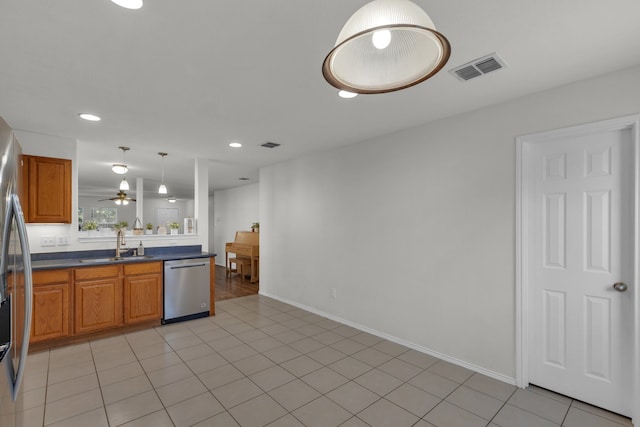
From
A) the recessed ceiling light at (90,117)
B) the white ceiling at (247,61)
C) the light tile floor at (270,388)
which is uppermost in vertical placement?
the white ceiling at (247,61)

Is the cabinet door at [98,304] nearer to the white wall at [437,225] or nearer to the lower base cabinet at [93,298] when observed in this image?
the lower base cabinet at [93,298]

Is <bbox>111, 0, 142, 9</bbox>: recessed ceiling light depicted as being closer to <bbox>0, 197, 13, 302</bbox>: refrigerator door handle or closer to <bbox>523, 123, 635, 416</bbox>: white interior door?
<bbox>0, 197, 13, 302</bbox>: refrigerator door handle

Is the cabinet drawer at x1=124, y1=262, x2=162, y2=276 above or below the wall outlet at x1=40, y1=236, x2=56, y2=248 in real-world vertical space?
below

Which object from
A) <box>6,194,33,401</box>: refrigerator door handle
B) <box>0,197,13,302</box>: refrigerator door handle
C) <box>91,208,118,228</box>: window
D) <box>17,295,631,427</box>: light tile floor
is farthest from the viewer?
<box>91,208,118,228</box>: window

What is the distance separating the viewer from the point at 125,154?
4914mm

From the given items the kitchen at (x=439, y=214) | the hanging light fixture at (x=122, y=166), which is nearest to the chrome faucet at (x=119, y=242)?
the hanging light fixture at (x=122, y=166)

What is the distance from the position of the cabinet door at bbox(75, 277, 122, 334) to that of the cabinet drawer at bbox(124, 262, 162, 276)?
15cm

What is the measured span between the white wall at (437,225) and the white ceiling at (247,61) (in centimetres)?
23

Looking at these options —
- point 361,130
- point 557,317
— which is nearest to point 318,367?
point 557,317

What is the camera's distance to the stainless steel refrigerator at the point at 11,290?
46.1 inches

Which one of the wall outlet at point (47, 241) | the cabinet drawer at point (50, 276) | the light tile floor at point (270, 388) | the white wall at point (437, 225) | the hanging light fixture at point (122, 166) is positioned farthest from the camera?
the hanging light fixture at point (122, 166)

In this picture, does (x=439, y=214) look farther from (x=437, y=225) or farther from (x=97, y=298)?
(x=97, y=298)

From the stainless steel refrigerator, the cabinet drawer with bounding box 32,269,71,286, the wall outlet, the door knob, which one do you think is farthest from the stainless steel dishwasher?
the door knob

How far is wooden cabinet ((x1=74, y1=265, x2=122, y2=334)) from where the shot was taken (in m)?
3.48
